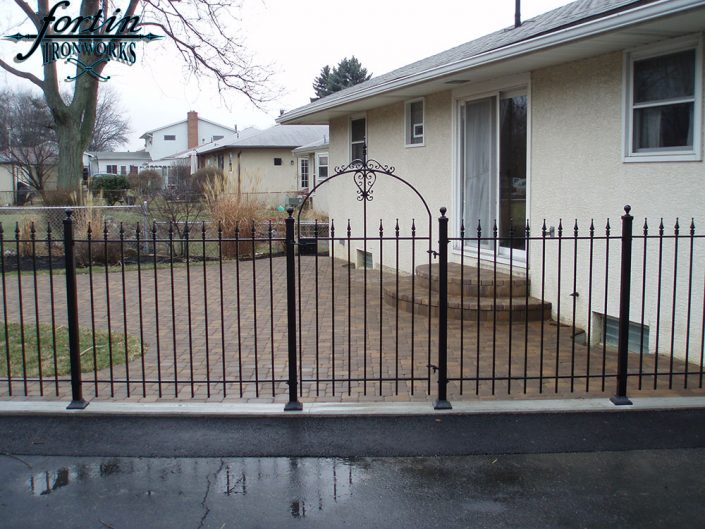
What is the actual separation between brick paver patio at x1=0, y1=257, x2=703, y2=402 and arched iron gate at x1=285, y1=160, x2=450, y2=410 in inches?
1.1

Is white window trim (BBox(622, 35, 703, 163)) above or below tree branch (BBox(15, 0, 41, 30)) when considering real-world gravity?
below

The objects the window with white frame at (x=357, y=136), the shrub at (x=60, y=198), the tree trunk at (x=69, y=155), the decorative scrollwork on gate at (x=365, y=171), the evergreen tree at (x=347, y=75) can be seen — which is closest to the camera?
the decorative scrollwork on gate at (x=365, y=171)

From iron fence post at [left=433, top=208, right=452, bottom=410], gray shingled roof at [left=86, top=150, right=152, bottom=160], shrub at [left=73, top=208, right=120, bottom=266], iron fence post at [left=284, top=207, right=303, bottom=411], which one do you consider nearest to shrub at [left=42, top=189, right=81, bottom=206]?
shrub at [left=73, top=208, right=120, bottom=266]

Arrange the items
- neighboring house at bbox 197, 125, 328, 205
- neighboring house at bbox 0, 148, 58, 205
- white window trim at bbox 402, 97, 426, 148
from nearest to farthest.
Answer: white window trim at bbox 402, 97, 426, 148 < neighboring house at bbox 0, 148, 58, 205 < neighboring house at bbox 197, 125, 328, 205

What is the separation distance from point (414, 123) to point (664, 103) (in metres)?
5.76

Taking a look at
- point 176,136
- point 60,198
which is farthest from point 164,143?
point 60,198

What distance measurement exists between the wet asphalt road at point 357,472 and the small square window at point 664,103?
2756 mm

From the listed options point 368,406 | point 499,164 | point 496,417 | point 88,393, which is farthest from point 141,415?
point 499,164

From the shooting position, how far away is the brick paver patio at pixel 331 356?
6129mm

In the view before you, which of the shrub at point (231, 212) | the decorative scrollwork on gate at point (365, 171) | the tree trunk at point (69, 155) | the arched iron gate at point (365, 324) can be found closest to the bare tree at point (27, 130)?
the tree trunk at point (69, 155)

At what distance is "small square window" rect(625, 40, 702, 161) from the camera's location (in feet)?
22.1

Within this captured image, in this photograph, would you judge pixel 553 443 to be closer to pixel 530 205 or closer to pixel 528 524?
pixel 528 524

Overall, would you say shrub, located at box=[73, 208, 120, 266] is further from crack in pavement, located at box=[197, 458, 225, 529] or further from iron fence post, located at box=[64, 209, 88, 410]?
crack in pavement, located at box=[197, 458, 225, 529]

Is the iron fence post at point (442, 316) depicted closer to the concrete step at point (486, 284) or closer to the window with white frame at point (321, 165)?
the concrete step at point (486, 284)
